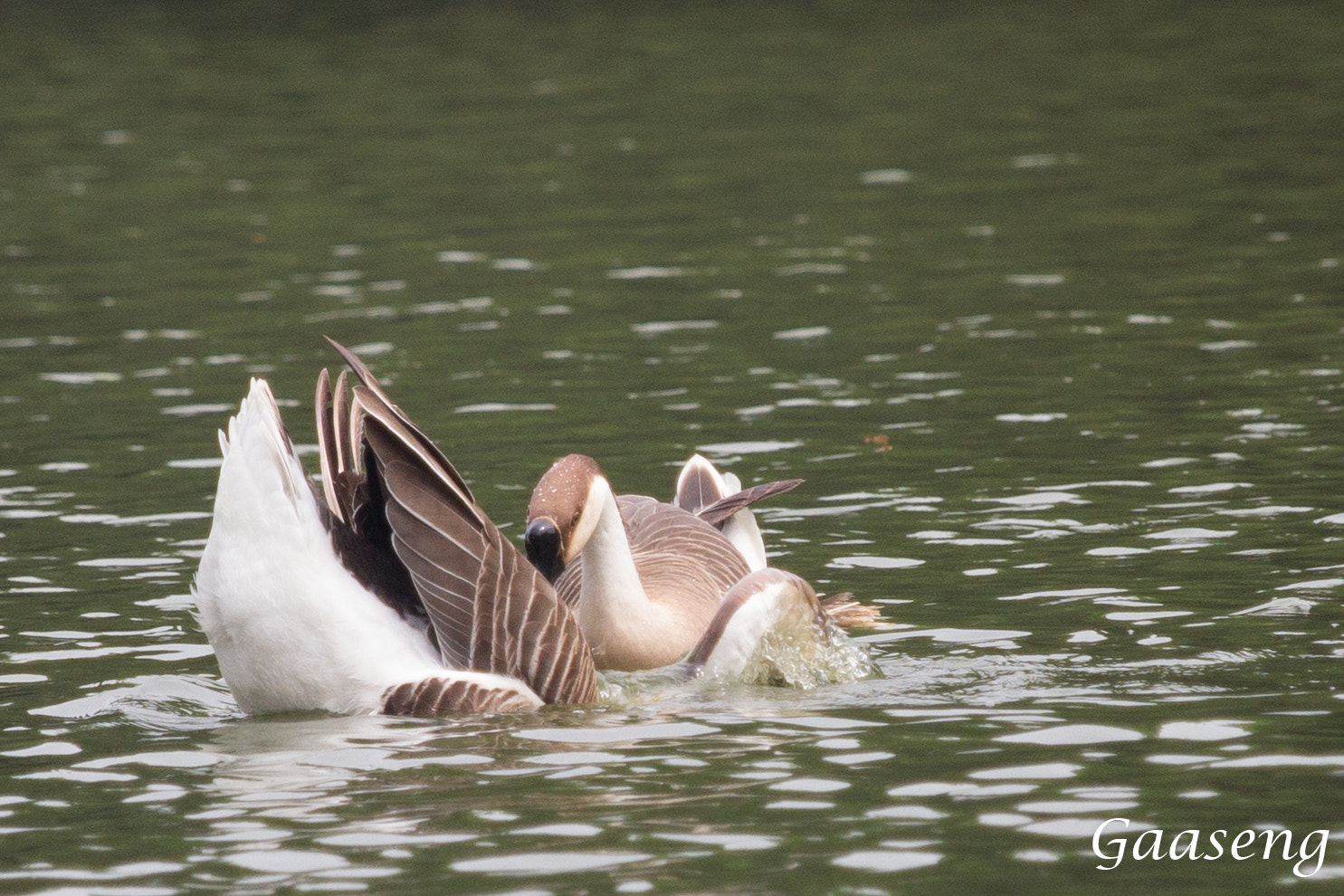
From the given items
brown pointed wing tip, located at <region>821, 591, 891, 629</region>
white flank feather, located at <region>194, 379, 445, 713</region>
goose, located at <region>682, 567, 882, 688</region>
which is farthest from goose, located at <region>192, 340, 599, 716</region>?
brown pointed wing tip, located at <region>821, 591, 891, 629</region>

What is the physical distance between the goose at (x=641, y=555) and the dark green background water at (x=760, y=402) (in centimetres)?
62

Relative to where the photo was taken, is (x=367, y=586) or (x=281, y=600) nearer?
(x=281, y=600)

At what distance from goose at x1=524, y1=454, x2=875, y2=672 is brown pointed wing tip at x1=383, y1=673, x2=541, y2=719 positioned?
64cm

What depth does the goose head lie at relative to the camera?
872cm

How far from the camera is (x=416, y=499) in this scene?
8289 millimetres

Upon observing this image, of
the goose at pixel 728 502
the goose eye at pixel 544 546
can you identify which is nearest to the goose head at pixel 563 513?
the goose eye at pixel 544 546

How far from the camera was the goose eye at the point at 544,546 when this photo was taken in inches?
341

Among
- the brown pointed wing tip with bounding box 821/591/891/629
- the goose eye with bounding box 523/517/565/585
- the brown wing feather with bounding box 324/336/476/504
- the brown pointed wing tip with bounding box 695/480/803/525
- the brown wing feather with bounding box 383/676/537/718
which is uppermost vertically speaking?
the brown wing feather with bounding box 324/336/476/504

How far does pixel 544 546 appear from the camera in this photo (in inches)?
343

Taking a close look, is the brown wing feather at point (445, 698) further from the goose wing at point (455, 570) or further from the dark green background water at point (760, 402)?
the dark green background water at point (760, 402)

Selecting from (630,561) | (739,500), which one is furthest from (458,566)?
(739,500)

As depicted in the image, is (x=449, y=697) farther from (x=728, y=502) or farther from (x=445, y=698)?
(x=728, y=502)

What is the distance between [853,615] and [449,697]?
232 cm

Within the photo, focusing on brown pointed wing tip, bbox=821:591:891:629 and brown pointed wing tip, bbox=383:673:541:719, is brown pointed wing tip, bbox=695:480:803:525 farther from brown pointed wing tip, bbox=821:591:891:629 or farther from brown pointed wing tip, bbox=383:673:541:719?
brown pointed wing tip, bbox=383:673:541:719
